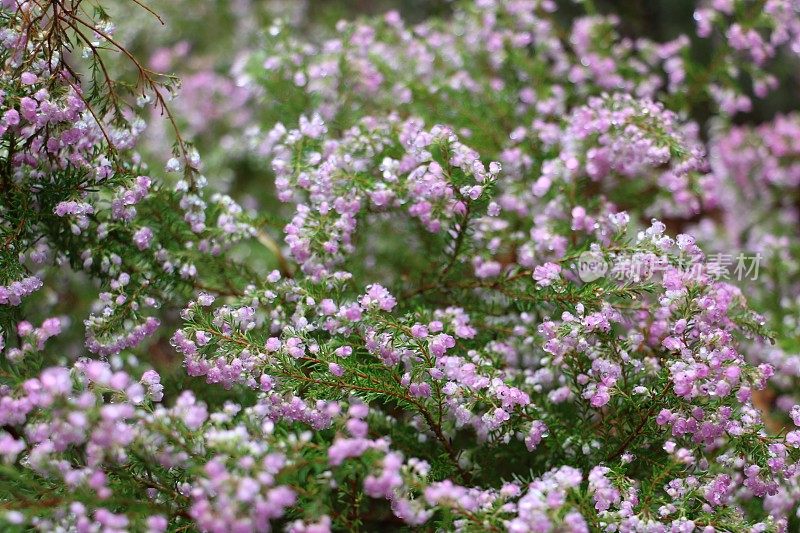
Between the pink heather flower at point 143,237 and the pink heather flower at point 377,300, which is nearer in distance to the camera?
the pink heather flower at point 377,300

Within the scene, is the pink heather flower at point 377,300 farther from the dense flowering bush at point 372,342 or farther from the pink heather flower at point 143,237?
the pink heather flower at point 143,237

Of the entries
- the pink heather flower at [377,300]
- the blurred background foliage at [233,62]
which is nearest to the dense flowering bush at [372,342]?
the pink heather flower at [377,300]

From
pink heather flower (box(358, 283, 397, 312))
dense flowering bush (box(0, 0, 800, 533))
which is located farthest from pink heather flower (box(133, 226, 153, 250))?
pink heather flower (box(358, 283, 397, 312))

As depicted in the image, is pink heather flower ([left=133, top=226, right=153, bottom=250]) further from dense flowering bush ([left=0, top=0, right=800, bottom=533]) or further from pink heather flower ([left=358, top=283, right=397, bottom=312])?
pink heather flower ([left=358, top=283, right=397, bottom=312])

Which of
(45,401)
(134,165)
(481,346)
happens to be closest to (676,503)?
(481,346)

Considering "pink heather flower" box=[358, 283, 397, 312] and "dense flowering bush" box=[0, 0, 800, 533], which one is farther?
"pink heather flower" box=[358, 283, 397, 312]

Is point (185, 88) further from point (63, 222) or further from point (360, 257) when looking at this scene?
point (63, 222)

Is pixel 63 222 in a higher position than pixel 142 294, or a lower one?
higher

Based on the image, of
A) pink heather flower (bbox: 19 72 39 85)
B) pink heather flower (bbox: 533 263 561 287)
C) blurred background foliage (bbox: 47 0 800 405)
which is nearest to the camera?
pink heather flower (bbox: 19 72 39 85)

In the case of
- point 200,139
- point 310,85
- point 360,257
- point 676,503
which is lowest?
point 676,503
